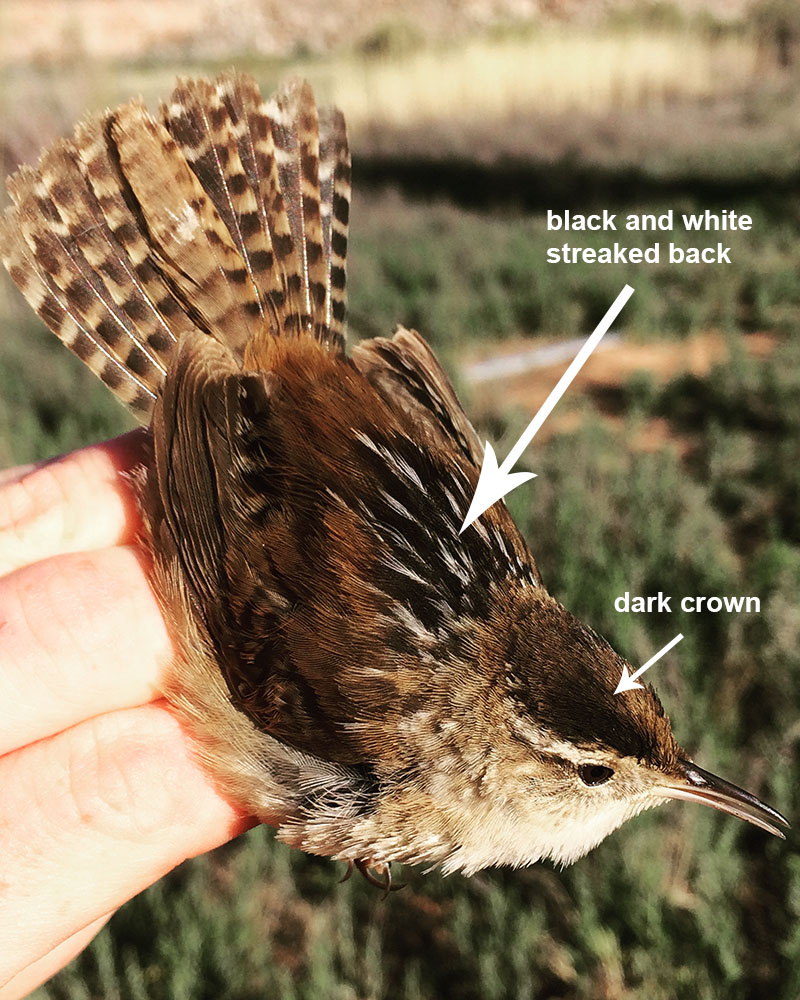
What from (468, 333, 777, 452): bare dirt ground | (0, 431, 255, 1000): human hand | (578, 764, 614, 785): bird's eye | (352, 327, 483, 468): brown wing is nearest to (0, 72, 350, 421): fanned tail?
(352, 327, 483, 468): brown wing

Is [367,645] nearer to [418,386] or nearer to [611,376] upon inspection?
[418,386]

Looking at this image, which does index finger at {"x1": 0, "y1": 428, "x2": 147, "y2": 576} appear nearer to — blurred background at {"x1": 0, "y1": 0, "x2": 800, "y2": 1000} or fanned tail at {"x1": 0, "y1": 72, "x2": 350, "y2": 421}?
fanned tail at {"x1": 0, "y1": 72, "x2": 350, "y2": 421}

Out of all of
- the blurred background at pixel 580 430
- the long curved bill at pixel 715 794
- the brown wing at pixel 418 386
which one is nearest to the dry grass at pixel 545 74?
the blurred background at pixel 580 430

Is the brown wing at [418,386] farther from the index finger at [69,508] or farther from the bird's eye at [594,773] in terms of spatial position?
the bird's eye at [594,773]

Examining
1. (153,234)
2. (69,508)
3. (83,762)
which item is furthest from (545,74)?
(83,762)

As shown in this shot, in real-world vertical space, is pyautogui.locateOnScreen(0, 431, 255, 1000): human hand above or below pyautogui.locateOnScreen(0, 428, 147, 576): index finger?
below

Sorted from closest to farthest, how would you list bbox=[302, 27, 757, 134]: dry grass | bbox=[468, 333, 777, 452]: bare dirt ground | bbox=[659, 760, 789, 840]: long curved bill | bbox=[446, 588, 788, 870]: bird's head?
bbox=[446, 588, 788, 870]: bird's head, bbox=[659, 760, 789, 840]: long curved bill, bbox=[468, 333, 777, 452]: bare dirt ground, bbox=[302, 27, 757, 134]: dry grass
